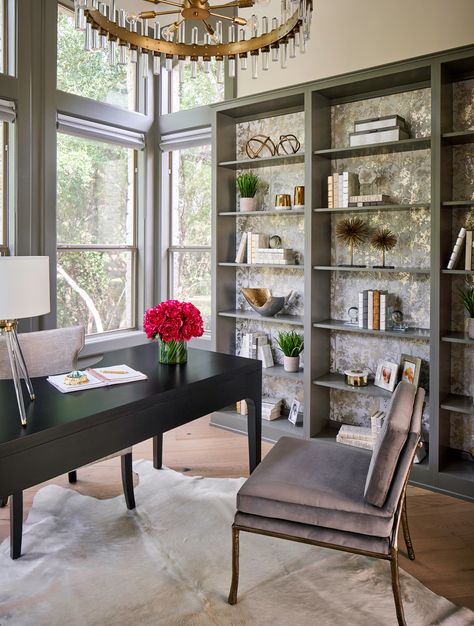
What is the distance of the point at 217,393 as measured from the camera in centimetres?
254

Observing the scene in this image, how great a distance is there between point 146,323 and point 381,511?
1.36 meters

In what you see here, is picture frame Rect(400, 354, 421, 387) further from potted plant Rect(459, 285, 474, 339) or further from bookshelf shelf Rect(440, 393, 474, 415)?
potted plant Rect(459, 285, 474, 339)

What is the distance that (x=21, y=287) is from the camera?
184 centimetres

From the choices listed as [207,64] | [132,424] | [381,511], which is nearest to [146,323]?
[132,424]

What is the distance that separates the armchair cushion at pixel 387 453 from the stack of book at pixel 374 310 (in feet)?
4.88

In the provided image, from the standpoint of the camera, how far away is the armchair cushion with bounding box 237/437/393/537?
188cm

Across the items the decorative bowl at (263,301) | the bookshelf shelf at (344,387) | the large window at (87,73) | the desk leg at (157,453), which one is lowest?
the desk leg at (157,453)

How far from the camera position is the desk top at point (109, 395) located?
5.90ft

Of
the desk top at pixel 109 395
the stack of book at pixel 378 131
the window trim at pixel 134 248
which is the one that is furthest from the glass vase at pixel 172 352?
the window trim at pixel 134 248

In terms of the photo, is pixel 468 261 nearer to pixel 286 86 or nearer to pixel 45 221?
pixel 286 86

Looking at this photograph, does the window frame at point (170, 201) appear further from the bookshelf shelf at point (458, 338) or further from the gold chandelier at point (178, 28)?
the gold chandelier at point (178, 28)

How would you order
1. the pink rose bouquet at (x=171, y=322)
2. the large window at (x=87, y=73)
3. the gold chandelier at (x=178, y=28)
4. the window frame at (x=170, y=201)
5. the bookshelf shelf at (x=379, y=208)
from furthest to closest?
the window frame at (x=170, y=201) < the large window at (x=87, y=73) < the bookshelf shelf at (x=379, y=208) < the pink rose bouquet at (x=171, y=322) < the gold chandelier at (x=178, y=28)

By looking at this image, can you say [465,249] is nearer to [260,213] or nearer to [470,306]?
[470,306]

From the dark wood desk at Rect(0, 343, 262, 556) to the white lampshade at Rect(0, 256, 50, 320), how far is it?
377 mm
